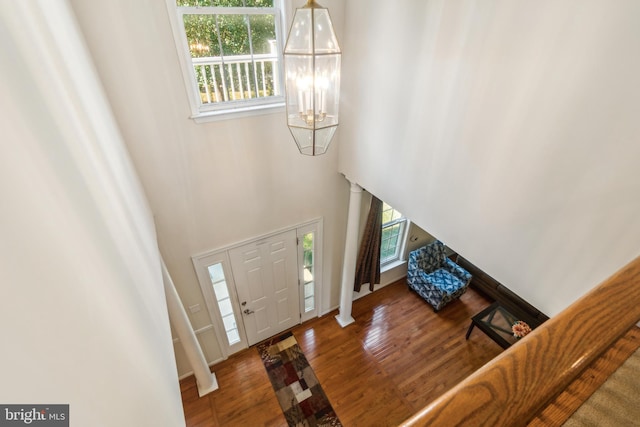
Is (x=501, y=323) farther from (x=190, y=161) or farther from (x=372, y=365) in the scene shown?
(x=190, y=161)

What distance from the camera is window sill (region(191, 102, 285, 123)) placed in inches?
106

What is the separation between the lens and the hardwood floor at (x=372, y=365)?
3707 millimetres

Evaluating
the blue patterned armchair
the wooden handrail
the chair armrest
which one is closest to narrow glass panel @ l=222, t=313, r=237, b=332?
the blue patterned armchair

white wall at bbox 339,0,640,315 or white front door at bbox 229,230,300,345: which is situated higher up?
white wall at bbox 339,0,640,315

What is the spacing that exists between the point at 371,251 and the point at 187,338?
2775mm

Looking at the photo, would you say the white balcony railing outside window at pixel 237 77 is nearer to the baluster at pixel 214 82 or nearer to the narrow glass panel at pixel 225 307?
the baluster at pixel 214 82

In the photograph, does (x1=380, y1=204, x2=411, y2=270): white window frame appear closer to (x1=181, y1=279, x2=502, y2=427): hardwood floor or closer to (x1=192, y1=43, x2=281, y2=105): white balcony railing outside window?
(x1=181, y1=279, x2=502, y2=427): hardwood floor

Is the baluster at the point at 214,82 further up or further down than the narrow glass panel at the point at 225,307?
further up

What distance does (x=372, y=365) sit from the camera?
4.23m

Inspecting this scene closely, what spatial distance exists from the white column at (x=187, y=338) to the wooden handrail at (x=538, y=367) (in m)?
2.94

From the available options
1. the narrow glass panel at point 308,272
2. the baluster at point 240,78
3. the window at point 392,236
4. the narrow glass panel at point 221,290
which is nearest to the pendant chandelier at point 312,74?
the baluster at point 240,78

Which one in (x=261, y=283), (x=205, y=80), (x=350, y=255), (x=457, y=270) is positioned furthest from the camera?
(x=457, y=270)

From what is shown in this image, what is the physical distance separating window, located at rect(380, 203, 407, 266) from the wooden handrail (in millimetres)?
4290

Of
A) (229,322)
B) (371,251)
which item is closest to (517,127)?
(371,251)
